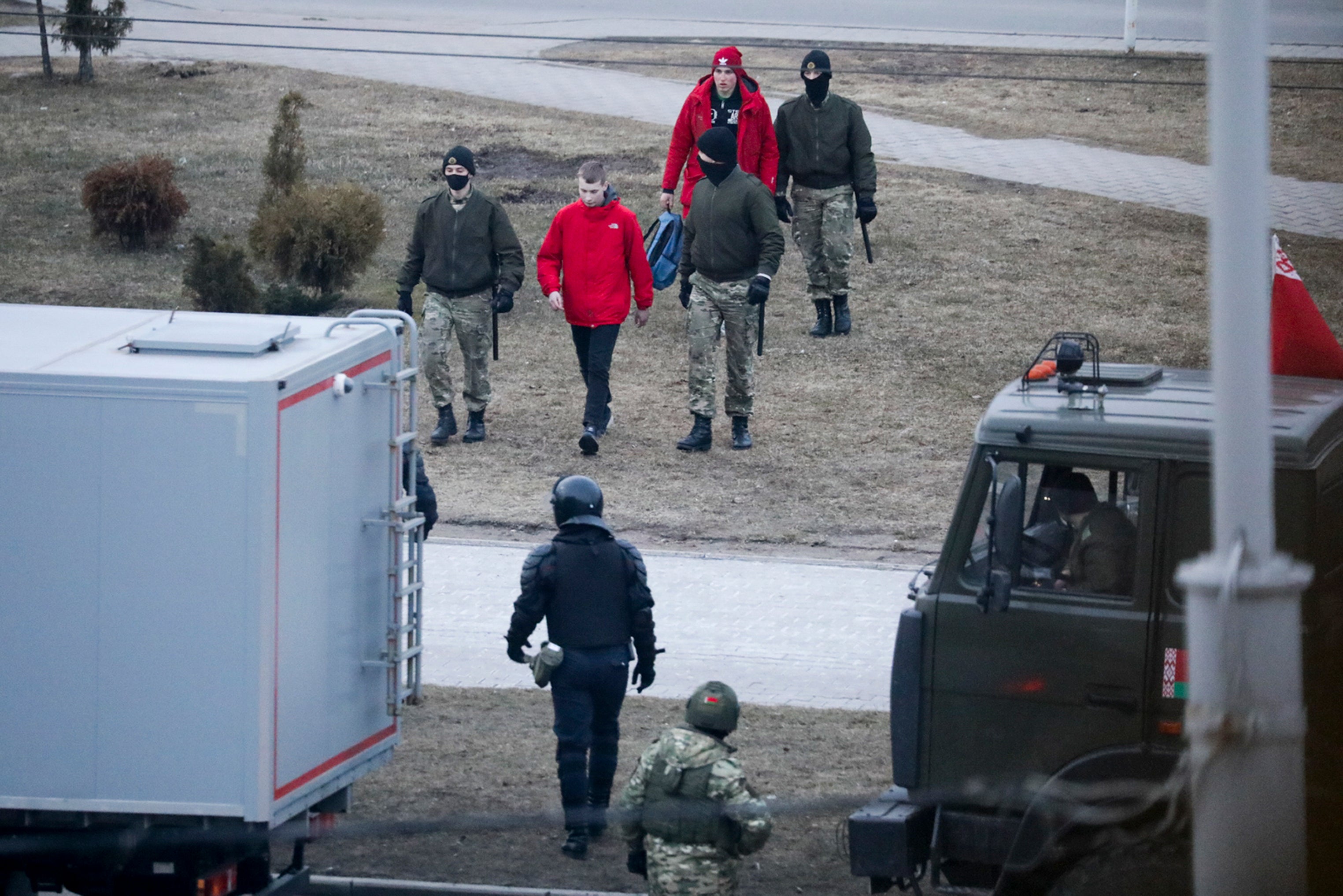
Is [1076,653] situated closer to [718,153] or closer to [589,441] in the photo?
[718,153]

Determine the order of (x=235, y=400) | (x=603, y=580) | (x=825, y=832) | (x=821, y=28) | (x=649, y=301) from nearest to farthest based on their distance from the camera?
(x=235, y=400)
(x=603, y=580)
(x=825, y=832)
(x=649, y=301)
(x=821, y=28)

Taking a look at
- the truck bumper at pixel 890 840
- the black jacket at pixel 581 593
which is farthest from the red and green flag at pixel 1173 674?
the black jacket at pixel 581 593

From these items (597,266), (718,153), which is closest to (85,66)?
(597,266)

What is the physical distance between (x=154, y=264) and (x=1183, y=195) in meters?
12.0

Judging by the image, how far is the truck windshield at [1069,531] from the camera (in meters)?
6.25

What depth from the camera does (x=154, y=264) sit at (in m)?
19.3

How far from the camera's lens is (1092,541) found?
20.7 feet

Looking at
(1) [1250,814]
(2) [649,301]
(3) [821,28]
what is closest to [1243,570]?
(1) [1250,814]

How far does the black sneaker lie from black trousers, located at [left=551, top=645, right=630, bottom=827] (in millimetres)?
6385

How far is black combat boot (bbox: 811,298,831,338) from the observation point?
664 inches

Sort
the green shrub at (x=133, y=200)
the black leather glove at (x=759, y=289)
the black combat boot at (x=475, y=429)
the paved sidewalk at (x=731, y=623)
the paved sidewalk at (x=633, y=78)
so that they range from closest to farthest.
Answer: the paved sidewalk at (x=731, y=623) → the black leather glove at (x=759, y=289) → the black combat boot at (x=475, y=429) → the green shrub at (x=133, y=200) → the paved sidewalk at (x=633, y=78)

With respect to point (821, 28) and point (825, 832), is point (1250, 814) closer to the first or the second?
point (825, 832)

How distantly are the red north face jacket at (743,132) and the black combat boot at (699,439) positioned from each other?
198cm

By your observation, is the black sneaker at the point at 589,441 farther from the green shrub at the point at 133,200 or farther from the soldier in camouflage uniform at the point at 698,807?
the soldier in camouflage uniform at the point at 698,807
